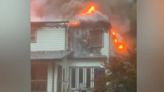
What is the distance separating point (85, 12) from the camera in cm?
96

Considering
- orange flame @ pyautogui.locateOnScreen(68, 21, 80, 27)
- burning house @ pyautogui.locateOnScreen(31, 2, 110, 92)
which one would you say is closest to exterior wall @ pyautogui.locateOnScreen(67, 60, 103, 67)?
burning house @ pyautogui.locateOnScreen(31, 2, 110, 92)

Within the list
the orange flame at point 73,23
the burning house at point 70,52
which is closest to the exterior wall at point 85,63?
the burning house at point 70,52

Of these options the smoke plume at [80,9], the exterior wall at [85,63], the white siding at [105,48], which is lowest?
the exterior wall at [85,63]

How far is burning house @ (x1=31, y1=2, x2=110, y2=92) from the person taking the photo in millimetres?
932

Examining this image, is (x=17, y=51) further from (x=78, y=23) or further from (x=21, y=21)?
(x=78, y=23)

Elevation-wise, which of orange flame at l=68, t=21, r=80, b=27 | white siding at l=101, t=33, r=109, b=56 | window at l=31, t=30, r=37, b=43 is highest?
orange flame at l=68, t=21, r=80, b=27

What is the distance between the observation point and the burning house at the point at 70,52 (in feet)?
3.06

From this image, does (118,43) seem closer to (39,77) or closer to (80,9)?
(80,9)

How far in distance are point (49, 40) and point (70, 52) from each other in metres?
0.08

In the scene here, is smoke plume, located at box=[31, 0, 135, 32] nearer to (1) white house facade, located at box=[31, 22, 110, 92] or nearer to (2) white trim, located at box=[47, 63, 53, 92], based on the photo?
(1) white house facade, located at box=[31, 22, 110, 92]

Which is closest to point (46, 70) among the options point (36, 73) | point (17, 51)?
point (36, 73)

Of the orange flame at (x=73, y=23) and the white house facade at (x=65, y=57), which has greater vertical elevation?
the orange flame at (x=73, y=23)

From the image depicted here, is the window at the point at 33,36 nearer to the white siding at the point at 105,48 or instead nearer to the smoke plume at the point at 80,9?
the smoke plume at the point at 80,9

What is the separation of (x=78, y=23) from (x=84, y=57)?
0.39ft
